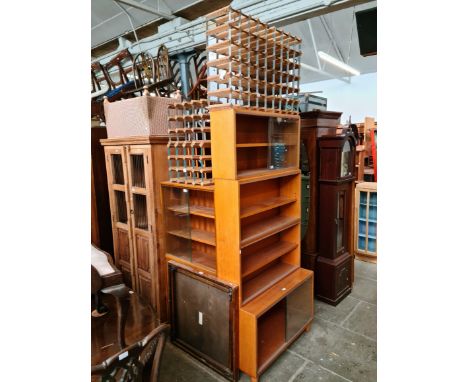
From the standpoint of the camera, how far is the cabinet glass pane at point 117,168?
2916 millimetres

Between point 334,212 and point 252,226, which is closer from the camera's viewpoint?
point 252,226

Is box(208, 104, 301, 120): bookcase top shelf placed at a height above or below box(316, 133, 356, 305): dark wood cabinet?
above

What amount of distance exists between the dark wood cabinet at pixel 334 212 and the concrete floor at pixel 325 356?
0.27m

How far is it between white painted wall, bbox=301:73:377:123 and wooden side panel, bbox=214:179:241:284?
8.71 metres

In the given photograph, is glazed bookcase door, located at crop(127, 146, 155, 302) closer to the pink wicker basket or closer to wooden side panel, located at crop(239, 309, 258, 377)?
the pink wicker basket

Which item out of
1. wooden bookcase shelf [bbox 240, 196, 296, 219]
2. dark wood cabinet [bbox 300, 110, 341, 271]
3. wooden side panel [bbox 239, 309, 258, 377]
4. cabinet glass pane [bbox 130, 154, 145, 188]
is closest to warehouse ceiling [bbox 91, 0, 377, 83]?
dark wood cabinet [bbox 300, 110, 341, 271]

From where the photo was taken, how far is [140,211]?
2.80 meters

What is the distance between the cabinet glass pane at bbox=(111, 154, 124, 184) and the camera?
2.92 metres

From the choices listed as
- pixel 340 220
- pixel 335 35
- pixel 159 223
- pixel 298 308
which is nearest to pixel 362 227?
pixel 340 220

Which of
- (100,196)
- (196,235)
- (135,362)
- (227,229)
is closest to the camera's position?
(135,362)

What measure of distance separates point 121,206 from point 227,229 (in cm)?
135

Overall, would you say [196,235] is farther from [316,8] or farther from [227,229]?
[316,8]
